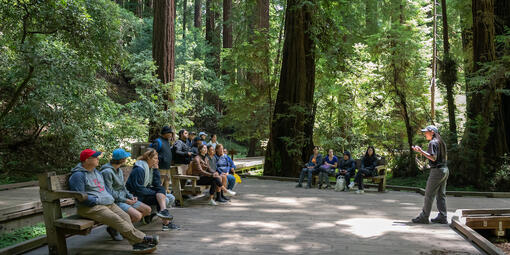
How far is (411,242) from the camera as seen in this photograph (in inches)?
217

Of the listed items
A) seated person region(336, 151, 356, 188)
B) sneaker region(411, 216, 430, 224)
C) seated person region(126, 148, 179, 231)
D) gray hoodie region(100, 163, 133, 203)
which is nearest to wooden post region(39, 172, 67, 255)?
gray hoodie region(100, 163, 133, 203)

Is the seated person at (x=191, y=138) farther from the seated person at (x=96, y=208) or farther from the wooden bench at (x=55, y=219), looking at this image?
the wooden bench at (x=55, y=219)

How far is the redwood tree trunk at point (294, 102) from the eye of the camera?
578 inches

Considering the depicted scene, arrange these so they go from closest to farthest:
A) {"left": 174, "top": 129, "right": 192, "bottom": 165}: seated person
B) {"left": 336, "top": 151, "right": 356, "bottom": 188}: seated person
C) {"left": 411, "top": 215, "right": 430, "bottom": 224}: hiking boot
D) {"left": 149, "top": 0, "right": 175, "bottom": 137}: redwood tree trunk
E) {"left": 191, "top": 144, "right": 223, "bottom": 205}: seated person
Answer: {"left": 411, "top": 215, "right": 430, "bottom": 224}: hiking boot → {"left": 191, "top": 144, "right": 223, "bottom": 205}: seated person → {"left": 174, "top": 129, "right": 192, "bottom": 165}: seated person → {"left": 336, "top": 151, "right": 356, "bottom": 188}: seated person → {"left": 149, "top": 0, "right": 175, "bottom": 137}: redwood tree trunk

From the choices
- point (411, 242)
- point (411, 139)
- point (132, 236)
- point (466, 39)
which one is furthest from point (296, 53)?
point (132, 236)

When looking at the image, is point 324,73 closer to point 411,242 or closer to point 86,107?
point 86,107

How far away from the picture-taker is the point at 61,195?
15.0 ft

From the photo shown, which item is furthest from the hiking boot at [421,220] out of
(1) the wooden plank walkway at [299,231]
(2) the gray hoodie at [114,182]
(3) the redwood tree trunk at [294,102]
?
(3) the redwood tree trunk at [294,102]

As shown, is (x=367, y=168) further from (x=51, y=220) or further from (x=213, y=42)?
(x=213, y=42)

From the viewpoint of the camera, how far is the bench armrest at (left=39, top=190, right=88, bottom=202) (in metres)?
4.55

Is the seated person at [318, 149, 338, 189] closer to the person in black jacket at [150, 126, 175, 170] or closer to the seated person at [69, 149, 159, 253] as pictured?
the person in black jacket at [150, 126, 175, 170]

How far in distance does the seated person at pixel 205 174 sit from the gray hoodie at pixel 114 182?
9.37 ft

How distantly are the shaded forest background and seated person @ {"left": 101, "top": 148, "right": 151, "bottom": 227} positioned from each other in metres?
3.94

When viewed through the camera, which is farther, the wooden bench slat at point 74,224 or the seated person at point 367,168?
the seated person at point 367,168
